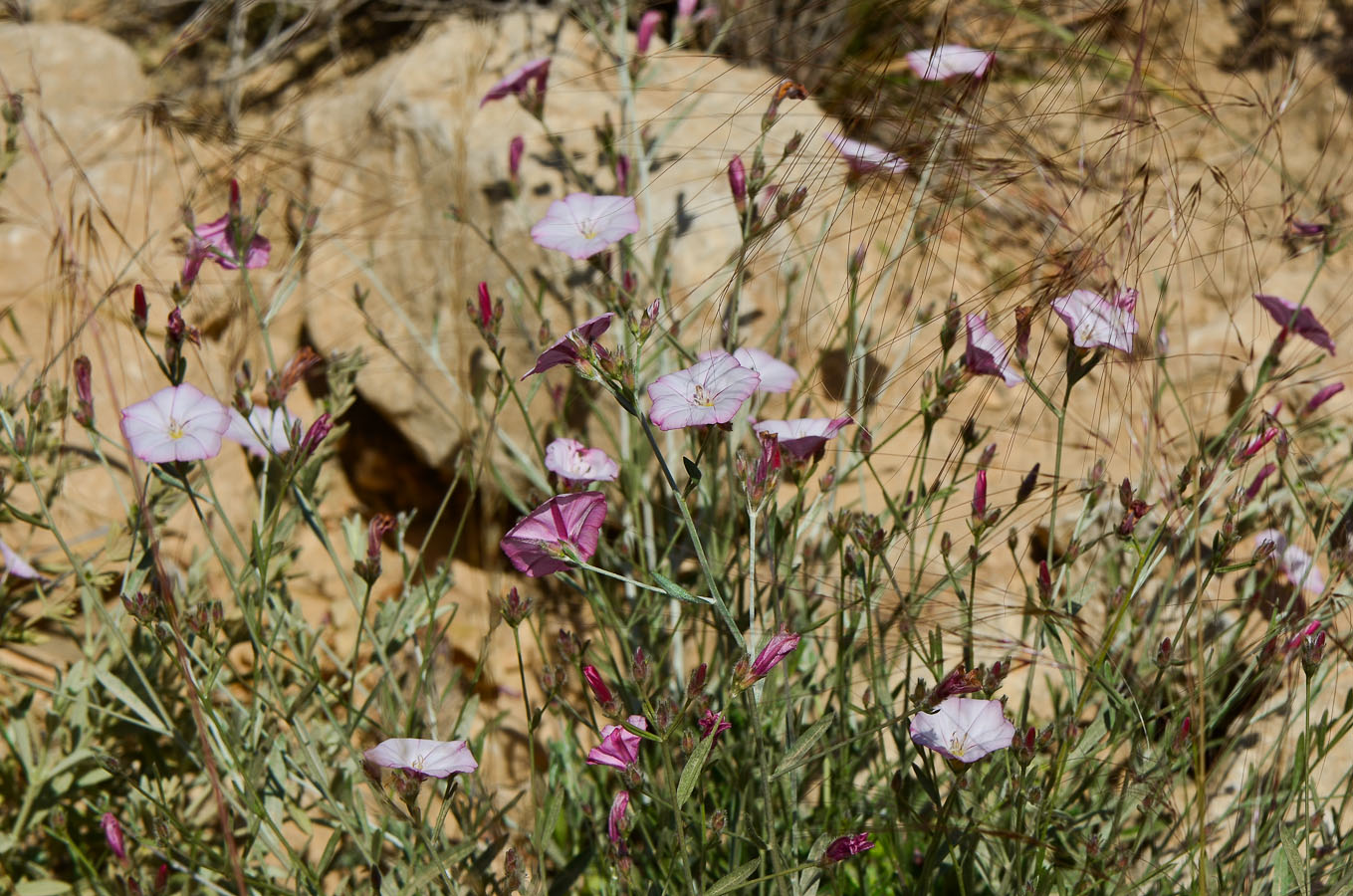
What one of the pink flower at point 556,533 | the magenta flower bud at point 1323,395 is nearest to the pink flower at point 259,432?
the pink flower at point 556,533

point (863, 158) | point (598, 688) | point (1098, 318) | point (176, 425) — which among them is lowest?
point (598, 688)

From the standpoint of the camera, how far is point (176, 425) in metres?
1.55

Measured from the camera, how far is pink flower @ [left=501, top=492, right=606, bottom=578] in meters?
1.26

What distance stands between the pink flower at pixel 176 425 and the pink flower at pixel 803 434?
755 millimetres

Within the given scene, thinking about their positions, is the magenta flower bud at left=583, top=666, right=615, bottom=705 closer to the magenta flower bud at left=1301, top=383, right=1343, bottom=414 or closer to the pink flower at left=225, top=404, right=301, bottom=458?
the pink flower at left=225, top=404, right=301, bottom=458

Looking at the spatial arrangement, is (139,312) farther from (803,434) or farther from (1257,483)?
(1257,483)

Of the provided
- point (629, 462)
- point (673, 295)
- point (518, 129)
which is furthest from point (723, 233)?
point (629, 462)

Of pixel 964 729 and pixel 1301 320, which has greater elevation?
pixel 1301 320

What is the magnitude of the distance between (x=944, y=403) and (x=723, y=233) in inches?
46.0

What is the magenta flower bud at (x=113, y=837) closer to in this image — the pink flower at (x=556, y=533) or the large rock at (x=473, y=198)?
the pink flower at (x=556, y=533)

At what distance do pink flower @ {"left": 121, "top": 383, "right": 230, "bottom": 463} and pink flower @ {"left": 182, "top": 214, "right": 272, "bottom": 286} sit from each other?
0.22 metres

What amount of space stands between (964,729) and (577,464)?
0.62 metres

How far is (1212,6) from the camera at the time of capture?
11.5 ft

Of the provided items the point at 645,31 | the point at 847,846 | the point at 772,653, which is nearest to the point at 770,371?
the point at 772,653
